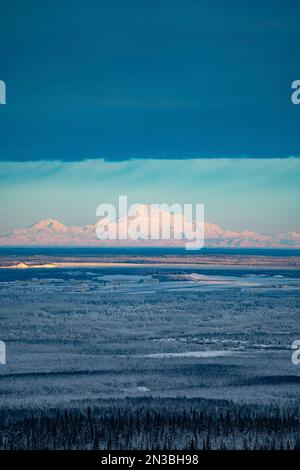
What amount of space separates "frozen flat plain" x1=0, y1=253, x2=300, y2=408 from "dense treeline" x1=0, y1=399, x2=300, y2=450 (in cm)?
74

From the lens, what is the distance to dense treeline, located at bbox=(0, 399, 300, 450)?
1209 cm

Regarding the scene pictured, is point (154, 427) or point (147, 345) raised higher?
point (147, 345)

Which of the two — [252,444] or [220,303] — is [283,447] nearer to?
[252,444]

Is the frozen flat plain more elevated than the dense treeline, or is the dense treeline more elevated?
the frozen flat plain

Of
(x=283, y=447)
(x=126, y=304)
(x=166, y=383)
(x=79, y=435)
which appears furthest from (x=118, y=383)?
(x=126, y=304)

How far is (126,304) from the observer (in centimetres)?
2961

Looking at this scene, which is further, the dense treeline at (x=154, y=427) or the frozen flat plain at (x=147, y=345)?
the frozen flat plain at (x=147, y=345)

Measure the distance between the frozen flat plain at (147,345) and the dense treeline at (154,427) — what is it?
2.41 ft

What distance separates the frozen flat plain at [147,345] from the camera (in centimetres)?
1545

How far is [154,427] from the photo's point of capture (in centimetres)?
1290

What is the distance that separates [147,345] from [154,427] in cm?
753

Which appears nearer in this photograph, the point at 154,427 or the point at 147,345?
the point at 154,427
